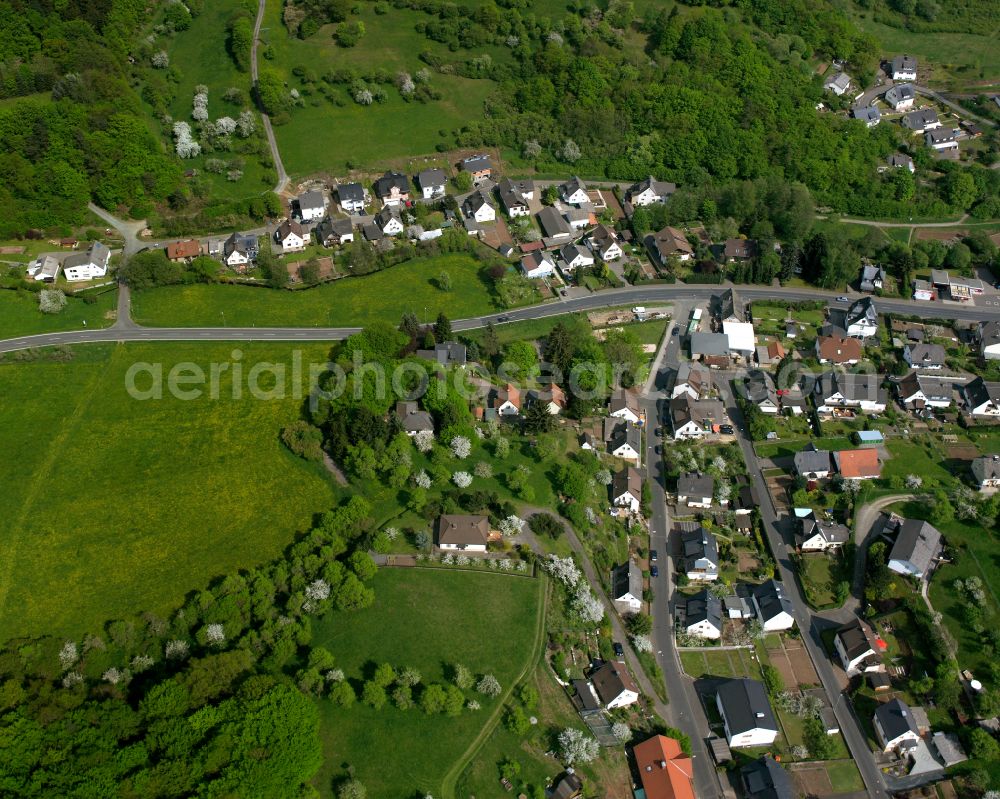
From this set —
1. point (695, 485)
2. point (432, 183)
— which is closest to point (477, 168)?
point (432, 183)

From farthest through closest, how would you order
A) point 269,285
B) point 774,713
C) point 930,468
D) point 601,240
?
1. point 601,240
2. point 269,285
3. point 930,468
4. point 774,713

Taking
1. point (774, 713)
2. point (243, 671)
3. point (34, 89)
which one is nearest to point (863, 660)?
point (774, 713)

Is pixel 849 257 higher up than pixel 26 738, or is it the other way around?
pixel 849 257

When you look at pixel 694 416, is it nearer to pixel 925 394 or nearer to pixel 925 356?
pixel 925 394

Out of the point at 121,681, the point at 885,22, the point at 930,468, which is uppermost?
the point at 885,22

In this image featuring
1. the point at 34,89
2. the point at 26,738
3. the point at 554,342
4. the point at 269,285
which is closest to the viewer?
the point at 26,738

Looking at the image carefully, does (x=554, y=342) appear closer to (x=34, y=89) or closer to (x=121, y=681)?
(x=121, y=681)

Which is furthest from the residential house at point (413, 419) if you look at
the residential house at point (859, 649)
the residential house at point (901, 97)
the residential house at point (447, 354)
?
the residential house at point (901, 97)

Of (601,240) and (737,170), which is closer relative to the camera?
(601,240)
